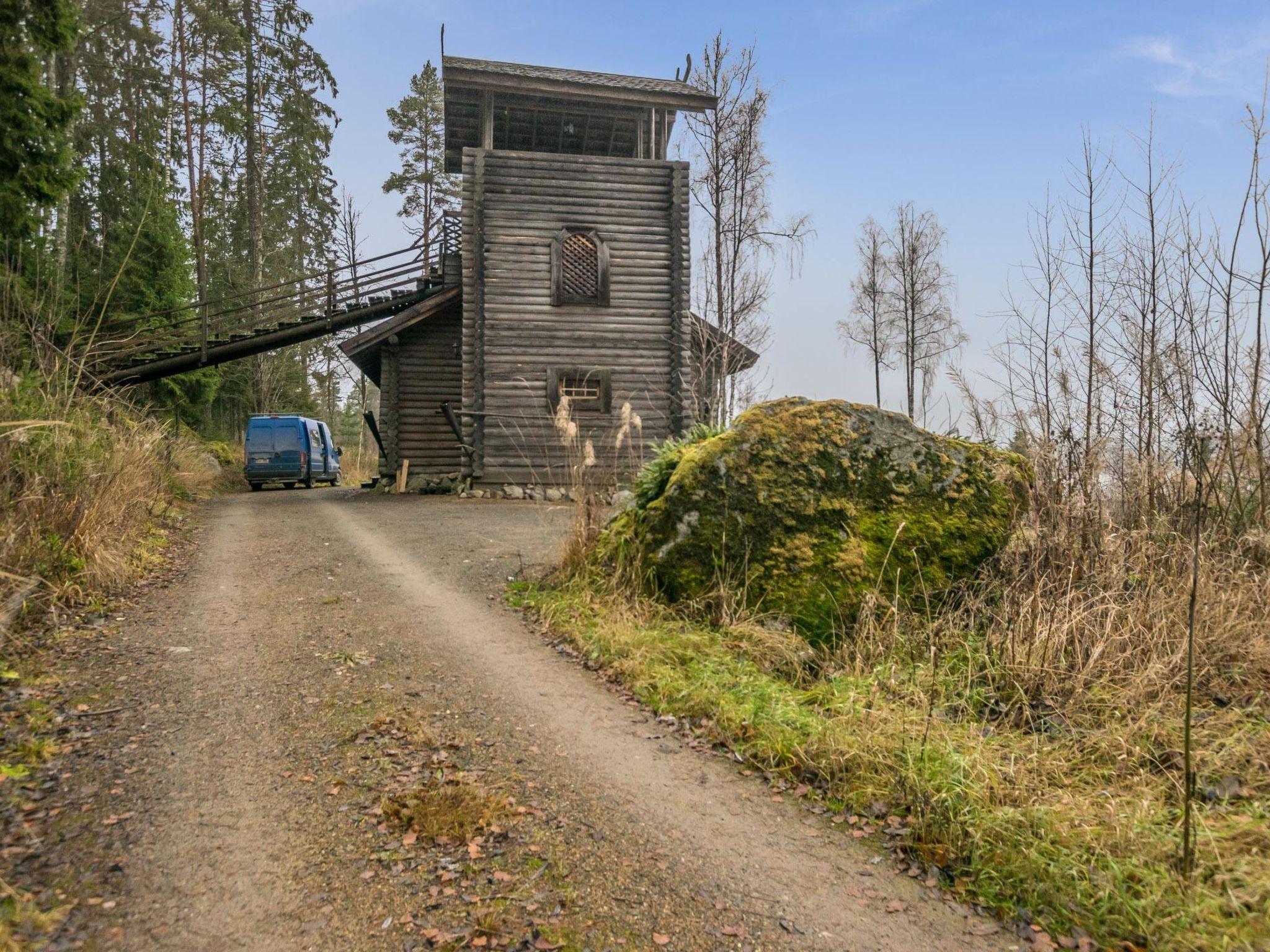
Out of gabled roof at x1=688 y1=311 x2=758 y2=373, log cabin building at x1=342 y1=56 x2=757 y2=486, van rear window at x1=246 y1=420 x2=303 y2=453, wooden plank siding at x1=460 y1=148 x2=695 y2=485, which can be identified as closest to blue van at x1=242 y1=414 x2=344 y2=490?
van rear window at x1=246 y1=420 x2=303 y2=453

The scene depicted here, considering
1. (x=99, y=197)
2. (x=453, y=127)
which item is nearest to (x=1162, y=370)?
(x=453, y=127)

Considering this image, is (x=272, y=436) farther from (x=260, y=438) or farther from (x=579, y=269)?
(x=579, y=269)

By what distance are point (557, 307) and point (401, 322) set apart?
3.92 metres

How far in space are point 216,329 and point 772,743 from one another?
21.4 metres

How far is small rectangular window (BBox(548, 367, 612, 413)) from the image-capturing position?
57.8 feet

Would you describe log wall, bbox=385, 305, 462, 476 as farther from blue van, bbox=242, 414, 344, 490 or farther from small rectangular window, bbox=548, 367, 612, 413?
blue van, bbox=242, 414, 344, 490

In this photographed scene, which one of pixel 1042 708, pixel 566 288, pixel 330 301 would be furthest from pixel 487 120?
pixel 1042 708

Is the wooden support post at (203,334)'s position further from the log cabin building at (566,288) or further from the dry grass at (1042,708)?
the dry grass at (1042,708)

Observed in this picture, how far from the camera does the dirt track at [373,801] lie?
2836 mm

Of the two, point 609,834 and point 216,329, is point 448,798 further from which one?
point 216,329

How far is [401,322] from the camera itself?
711 inches

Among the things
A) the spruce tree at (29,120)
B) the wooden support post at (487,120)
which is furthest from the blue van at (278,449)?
the spruce tree at (29,120)

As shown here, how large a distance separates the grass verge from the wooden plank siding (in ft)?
38.7

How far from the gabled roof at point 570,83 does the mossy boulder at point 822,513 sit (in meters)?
13.1
